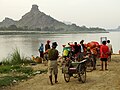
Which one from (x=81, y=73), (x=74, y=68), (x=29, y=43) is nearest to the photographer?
(x=74, y=68)

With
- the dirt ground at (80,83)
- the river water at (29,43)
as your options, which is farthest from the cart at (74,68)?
the river water at (29,43)

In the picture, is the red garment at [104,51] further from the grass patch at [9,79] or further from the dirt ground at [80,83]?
the grass patch at [9,79]

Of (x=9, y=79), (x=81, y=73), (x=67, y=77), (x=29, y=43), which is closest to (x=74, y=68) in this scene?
(x=81, y=73)

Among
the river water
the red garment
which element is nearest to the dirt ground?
the red garment

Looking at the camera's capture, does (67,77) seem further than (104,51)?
No

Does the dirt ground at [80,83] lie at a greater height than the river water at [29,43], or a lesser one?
greater

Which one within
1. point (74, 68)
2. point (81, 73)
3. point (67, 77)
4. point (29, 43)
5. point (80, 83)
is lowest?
point (29, 43)

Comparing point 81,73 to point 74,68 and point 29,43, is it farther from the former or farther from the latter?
point 29,43

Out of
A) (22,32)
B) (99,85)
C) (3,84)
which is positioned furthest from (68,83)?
(22,32)

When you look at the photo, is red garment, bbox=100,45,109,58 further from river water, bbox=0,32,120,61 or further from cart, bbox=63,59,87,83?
river water, bbox=0,32,120,61

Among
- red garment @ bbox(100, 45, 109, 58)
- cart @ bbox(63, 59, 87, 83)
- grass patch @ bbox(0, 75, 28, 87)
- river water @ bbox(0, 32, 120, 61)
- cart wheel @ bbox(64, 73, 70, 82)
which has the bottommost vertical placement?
river water @ bbox(0, 32, 120, 61)

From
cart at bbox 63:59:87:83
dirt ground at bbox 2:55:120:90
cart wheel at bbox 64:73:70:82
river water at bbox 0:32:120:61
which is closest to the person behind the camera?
dirt ground at bbox 2:55:120:90

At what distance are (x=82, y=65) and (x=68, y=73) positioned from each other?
2.14 ft

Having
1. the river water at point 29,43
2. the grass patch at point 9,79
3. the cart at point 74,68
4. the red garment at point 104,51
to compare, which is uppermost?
the red garment at point 104,51
